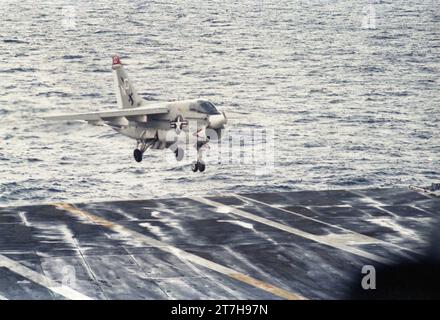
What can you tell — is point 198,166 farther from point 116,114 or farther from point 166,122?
point 116,114

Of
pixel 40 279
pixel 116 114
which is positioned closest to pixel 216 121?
pixel 116 114

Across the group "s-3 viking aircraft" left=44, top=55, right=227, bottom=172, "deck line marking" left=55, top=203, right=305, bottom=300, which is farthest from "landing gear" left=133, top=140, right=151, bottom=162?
"deck line marking" left=55, top=203, right=305, bottom=300

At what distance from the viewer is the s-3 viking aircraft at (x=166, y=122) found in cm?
7806

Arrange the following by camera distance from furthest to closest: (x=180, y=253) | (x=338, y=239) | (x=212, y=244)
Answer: (x=338, y=239) < (x=212, y=244) < (x=180, y=253)

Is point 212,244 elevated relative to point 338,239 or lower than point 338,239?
elevated

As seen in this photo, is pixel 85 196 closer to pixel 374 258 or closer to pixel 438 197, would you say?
pixel 438 197

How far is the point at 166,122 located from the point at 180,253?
1508 cm

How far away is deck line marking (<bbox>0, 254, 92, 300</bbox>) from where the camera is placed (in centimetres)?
6259

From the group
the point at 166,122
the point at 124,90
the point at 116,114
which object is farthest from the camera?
the point at 124,90

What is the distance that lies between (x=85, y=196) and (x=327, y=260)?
86.4m

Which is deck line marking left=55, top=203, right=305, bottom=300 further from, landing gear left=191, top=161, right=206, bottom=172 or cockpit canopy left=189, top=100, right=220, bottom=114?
cockpit canopy left=189, top=100, right=220, bottom=114

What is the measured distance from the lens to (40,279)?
65.2 m

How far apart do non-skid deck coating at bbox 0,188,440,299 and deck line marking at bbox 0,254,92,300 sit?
13 centimetres
